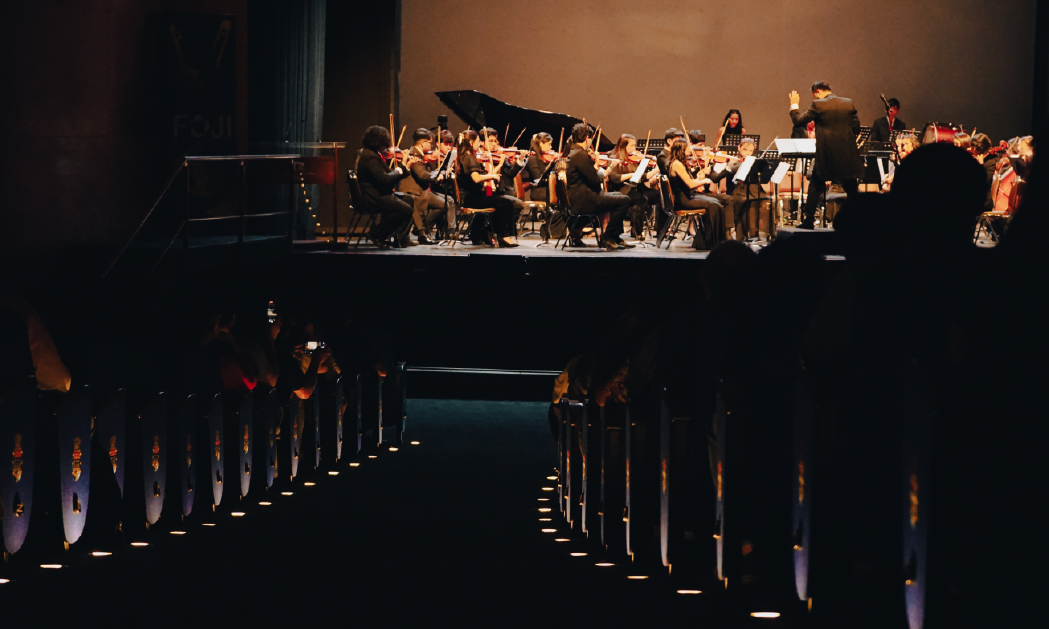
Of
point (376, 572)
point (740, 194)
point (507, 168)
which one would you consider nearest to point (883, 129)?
point (740, 194)

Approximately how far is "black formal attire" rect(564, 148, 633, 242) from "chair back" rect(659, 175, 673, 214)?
0.27 meters

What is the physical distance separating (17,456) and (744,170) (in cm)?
692

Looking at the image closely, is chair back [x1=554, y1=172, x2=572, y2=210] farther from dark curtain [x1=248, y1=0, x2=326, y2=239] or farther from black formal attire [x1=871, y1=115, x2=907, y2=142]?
black formal attire [x1=871, y1=115, x2=907, y2=142]

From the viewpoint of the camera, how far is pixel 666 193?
921cm

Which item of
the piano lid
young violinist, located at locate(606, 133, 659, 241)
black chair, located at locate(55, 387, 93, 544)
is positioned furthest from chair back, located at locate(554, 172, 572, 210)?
black chair, located at locate(55, 387, 93, 544)

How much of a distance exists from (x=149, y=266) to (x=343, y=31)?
5.63 metres

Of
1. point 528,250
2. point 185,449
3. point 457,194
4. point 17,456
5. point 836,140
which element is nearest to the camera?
point 17,456

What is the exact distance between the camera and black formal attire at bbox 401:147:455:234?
32.5 ft

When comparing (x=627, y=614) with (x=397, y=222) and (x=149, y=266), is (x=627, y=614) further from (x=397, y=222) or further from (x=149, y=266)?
(x=397, y=222)

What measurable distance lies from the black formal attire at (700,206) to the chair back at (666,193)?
53 mm

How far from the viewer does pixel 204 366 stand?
3.98 m

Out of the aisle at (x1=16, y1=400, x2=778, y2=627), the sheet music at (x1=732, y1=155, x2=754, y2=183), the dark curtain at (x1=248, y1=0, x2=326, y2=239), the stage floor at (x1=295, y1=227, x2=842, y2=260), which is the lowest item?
the aisle at (x1=16, y1=400, x2=778, y2=627)

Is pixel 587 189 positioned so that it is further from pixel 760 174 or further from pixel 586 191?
pixel 760 174

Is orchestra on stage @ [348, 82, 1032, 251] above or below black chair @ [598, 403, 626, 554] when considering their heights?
above
